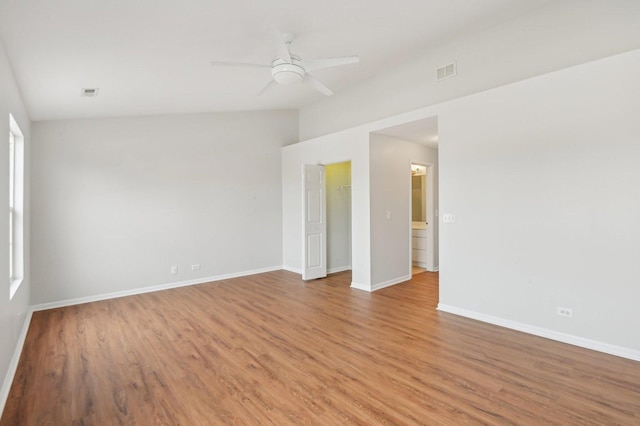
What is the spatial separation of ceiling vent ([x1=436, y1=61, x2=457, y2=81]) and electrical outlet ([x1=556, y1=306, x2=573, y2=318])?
3008 millimetres

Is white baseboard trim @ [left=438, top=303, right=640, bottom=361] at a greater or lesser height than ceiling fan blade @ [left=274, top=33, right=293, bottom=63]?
lesser

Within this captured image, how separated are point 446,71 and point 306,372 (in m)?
4.02

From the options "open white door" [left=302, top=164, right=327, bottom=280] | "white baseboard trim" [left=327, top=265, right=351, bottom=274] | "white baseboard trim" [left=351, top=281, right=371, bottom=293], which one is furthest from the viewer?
"white baseboard trim" [left=327, top=265, right=351, bottom=274]

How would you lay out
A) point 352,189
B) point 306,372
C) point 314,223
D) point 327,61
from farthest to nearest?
point 314,223 → point 352,189 → point 327,61 → point 306,372

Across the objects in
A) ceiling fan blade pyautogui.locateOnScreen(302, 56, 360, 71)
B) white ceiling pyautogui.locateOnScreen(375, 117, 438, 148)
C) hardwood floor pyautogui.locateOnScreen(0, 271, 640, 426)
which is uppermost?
ceiling fan blade pyautogui.locateOnScreen(302, 56, 360, 71)

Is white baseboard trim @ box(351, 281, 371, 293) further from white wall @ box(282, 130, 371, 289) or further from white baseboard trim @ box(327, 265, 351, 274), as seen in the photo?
white baseboard trim @ box(327, 265, 351, 274)

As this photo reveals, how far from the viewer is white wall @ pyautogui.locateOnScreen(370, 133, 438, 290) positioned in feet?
16.5

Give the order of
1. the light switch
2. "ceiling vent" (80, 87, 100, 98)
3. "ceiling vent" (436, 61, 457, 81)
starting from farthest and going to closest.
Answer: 1. "ceiling vent" (436, 61, 457, 81)
2. the light switch
3. "ceiling vent" (80, 87, 100, 98)

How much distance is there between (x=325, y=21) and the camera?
124 inches

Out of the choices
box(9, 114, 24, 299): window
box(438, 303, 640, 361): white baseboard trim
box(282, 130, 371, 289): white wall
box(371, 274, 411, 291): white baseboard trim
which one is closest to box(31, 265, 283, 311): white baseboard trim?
box(282, 130, 371, 289): white wall

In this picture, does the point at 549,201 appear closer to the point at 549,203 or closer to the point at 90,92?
the point at 549,203

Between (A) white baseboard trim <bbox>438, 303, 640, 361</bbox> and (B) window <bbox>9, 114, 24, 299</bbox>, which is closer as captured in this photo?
(A) white baseboard trim <bbox>438, 303, 640, 361</bbox>

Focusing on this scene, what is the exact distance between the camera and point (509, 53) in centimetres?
374

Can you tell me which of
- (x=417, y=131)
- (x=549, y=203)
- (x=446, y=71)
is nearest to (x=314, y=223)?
(x=417, y=131)
